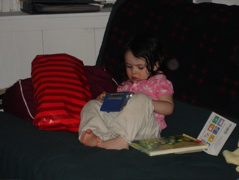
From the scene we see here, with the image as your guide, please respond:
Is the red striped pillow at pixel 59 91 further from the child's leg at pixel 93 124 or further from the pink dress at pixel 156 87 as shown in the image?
the pink dress at pixel 156 87

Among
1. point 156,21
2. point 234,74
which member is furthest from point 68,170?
point 156,21

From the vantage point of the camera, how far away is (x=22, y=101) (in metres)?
2.33

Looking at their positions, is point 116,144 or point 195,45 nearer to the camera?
point 116,144

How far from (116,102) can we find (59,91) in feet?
1.12

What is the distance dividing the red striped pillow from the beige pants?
0.33 feet

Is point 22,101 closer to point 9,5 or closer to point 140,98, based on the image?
point 140,98

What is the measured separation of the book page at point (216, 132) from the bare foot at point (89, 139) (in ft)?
1.48

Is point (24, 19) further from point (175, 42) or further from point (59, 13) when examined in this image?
point (175, 42)

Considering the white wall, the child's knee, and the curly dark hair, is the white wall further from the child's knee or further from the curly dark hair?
the child's knee

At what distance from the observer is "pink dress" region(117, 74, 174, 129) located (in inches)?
84.4

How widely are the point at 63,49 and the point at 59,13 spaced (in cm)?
23

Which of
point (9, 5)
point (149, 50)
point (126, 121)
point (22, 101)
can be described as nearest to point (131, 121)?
point (126, 121)

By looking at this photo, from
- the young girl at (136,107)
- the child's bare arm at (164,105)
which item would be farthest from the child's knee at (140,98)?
the child's bare arm at (164,105)

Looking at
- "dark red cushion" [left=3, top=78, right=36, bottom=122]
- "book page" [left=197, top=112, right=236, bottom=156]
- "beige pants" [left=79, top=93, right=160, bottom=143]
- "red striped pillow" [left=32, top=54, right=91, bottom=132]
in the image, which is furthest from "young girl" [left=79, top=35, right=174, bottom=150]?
"dark red cushion" [left=3, top=78, right=36, bottom=122]
